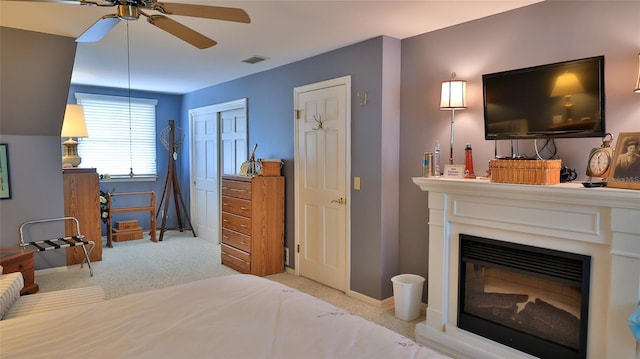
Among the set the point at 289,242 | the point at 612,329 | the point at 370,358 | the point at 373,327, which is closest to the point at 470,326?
the point at 612,329

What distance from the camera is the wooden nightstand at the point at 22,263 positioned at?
3.29 metres

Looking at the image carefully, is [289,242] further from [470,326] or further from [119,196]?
[119,196]

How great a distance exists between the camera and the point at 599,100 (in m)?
2.26

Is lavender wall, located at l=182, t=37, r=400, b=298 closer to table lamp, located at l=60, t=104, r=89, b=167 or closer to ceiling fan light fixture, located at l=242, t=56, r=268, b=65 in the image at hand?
ceiling fan light fixture, located at l=242, t=56, r=268, b=65

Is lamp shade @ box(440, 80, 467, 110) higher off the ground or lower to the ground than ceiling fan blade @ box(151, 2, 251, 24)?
lower

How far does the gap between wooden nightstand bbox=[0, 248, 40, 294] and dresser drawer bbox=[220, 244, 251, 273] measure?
1855 millimetres

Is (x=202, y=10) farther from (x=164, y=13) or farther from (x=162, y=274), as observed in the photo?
(x=162, y=274)

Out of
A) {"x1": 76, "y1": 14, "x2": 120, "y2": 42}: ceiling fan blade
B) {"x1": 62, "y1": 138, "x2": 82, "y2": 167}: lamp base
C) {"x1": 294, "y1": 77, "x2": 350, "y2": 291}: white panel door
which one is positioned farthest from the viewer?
{"x1": 62, "y1": 138, "x2": 82, "y2": 167}: lamp base

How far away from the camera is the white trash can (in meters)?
3.21

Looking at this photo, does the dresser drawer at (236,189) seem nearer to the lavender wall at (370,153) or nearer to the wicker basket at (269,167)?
the wicker basket at (269,167)

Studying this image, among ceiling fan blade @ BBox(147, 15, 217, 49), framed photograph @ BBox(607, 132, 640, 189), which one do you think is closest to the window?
ceiling fan blade @ BBox(147, 15, 217, 49)

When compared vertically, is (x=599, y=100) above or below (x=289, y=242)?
above

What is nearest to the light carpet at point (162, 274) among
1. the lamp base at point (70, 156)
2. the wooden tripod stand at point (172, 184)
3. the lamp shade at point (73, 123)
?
the wooden tripod stand at point (172, 184)

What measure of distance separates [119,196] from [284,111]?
3.48 metres
